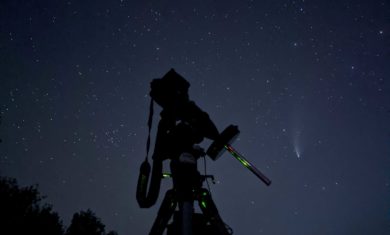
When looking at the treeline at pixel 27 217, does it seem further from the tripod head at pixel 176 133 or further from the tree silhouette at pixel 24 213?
the tripod head at pixel 176 133

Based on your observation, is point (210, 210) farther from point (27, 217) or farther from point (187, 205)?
point (27, 217)

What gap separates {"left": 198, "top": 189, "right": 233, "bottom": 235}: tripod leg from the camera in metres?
1.75

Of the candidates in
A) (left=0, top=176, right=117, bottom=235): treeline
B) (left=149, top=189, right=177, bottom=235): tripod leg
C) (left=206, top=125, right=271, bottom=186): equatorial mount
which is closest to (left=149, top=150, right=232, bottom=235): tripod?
(left=149, top=189, right=177, bottom=235): tripod leg

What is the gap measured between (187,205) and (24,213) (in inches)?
1184

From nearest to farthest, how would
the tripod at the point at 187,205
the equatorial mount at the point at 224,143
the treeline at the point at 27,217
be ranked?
the tripod at the point at 187,205
the equatorial mount at the point at 224,143
the treeline at the point at 27,217

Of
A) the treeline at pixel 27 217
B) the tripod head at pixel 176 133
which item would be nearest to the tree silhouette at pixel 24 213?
the treeline at pixel 27 217

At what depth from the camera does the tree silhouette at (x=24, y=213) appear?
69.0ft

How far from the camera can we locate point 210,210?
1.87 meters

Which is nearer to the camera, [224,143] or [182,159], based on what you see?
[182,159]

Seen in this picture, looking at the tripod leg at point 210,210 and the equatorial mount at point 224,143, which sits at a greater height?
the equatorial mount at point 224,143

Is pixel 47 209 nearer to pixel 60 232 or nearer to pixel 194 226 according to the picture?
pixel 60 232

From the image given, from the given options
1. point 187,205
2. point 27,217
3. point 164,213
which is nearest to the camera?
point 187,205

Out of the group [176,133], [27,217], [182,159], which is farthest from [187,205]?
[27,217]

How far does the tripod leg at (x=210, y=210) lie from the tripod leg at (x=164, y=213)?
0.72 feet
